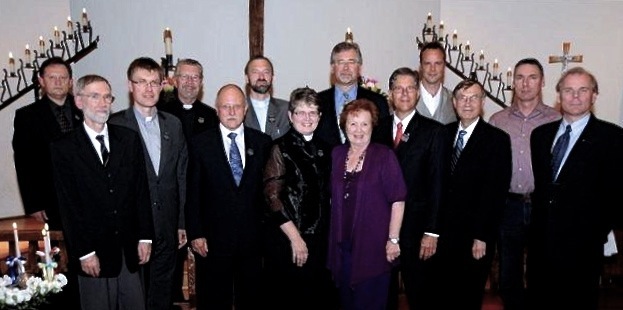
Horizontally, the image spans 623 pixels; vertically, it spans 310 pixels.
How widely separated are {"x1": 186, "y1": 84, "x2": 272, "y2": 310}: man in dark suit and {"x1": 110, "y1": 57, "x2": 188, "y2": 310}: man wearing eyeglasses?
14cm

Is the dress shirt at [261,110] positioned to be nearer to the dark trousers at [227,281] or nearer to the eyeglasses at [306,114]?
the eyeglasses at [306,114]

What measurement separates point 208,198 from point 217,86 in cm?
380

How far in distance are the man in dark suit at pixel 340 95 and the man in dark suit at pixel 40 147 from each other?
1.72 metres

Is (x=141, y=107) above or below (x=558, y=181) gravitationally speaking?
above

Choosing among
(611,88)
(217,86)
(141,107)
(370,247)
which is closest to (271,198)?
(370,247)

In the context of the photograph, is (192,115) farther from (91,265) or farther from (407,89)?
(407,89)

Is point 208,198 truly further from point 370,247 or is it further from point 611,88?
point 611,88

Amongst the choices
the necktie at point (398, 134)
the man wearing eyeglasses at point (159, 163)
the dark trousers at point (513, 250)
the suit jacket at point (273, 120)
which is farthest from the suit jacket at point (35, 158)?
the dark trousers at point (513, 250)

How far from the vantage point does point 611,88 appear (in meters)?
7.03

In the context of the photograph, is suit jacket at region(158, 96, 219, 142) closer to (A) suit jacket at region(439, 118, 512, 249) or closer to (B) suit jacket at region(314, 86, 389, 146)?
(B) suit jacket at region(314, 86, 389, 146)

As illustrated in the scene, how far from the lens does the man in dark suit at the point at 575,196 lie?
Answer: 2975 millimetres

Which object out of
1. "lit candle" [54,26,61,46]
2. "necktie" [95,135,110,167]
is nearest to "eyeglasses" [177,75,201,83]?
"necktie" [95,135,110,167]

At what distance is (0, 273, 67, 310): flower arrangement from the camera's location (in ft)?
6.78

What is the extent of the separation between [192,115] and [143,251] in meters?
1.22
